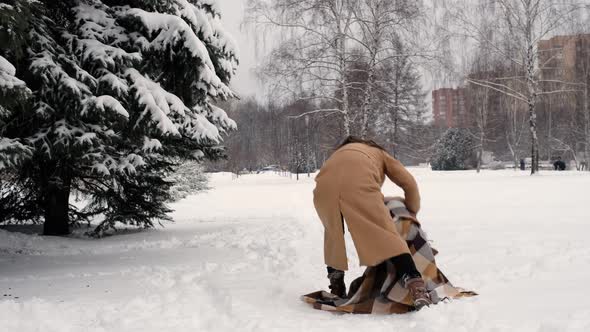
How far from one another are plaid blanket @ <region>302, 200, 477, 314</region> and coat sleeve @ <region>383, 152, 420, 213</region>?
93 millimetres

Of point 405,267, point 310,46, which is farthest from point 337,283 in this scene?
point 310,46

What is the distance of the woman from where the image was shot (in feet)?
12.1

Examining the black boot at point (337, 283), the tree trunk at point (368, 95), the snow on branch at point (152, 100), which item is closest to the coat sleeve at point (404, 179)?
the black boot at point (337, 283)

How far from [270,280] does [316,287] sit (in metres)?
0.60

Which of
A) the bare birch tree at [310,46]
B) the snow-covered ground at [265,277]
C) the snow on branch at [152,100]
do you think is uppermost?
the bare birch tree at [310,46]

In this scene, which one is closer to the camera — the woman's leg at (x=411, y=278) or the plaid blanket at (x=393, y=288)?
the woman's leg at (x=411, y=278)

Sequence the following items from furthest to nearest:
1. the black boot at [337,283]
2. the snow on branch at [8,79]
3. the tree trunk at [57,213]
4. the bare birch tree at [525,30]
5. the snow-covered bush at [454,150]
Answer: the snow-covered bush at [454,150]
the bare birch tree at [525,30]
the tree trunk at [57,213]
the snow on branch at [8,79]
the black boot at [337,283]

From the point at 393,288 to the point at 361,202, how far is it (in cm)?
66

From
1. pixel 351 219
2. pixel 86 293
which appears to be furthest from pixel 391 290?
pixel 86 293

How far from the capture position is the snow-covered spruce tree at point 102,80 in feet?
18.5

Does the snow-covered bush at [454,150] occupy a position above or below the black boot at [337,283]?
above

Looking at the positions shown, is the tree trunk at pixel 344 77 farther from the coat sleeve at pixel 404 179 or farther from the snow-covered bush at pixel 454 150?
the snow-covered bush at pixel 454 150

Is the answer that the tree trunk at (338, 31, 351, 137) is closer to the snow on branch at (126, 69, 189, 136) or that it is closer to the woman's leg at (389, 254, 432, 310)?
the snow on branch at (126, 69, 189, 136)

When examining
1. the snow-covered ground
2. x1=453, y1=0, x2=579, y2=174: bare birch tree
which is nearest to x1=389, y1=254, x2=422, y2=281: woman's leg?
the snow-covered ground
